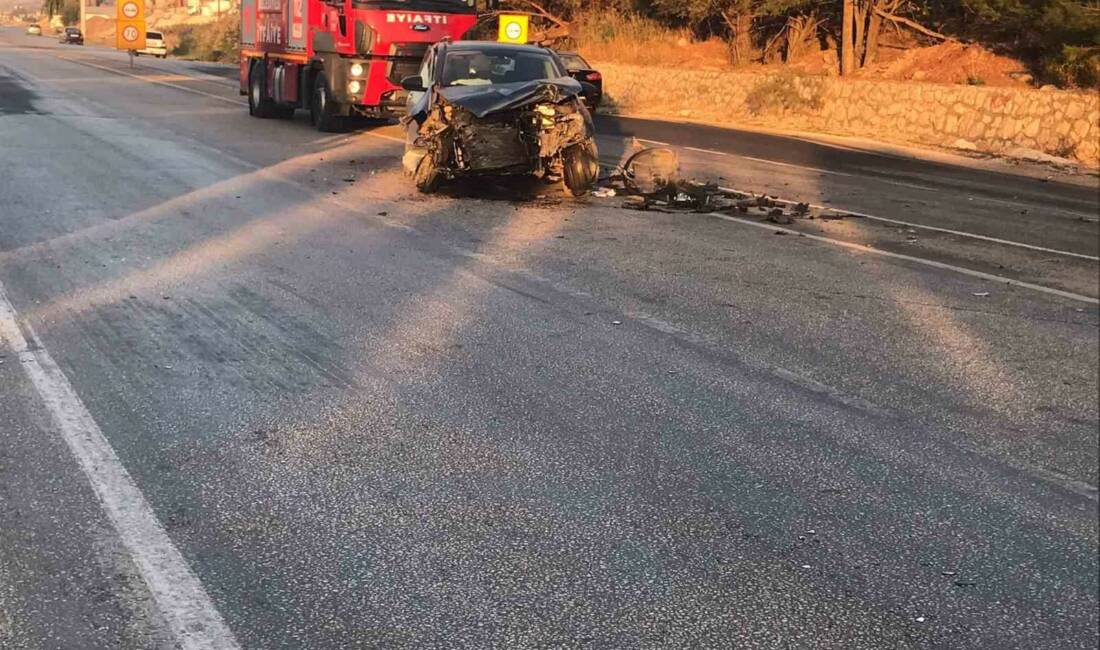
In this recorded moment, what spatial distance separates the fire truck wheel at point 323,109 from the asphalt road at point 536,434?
9289mm

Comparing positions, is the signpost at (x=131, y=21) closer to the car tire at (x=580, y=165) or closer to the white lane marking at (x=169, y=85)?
the white lane marking at (x=169, y=85)

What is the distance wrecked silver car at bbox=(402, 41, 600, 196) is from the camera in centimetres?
1239

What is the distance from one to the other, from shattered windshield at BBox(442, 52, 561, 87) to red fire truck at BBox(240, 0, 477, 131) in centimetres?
498

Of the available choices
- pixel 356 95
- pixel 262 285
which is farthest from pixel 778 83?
pixel 262 285

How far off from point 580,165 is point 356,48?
761cm

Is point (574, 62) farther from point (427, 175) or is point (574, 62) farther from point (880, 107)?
point (427, 175)

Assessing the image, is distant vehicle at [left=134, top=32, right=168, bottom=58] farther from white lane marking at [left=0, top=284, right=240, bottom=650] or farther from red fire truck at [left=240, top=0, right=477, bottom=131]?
white lane marking at [left=0, top=284, right=240, bottom=650]

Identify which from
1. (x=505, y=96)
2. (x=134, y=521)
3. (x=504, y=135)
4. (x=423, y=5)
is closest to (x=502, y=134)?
(x=504, y=135)

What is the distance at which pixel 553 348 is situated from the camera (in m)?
6.67

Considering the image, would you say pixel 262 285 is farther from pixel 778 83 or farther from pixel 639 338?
pixel 778 83

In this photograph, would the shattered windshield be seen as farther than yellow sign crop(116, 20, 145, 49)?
No

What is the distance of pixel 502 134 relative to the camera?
12.5 metres

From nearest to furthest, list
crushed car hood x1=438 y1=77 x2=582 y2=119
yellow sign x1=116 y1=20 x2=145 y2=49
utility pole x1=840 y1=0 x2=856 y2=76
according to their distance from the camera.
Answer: crushed car hood x1=438 y1=77 x2=582 y2=119 → utility pole x1=840 y1=0 x2=856 y2=76 → yellow sign x1=116 y1=20 x2=145 y2=49

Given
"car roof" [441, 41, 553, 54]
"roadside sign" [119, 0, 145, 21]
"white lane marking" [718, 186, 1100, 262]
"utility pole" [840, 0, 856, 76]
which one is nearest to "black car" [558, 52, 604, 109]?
"utility pole" [840, 0, 856, 76]
